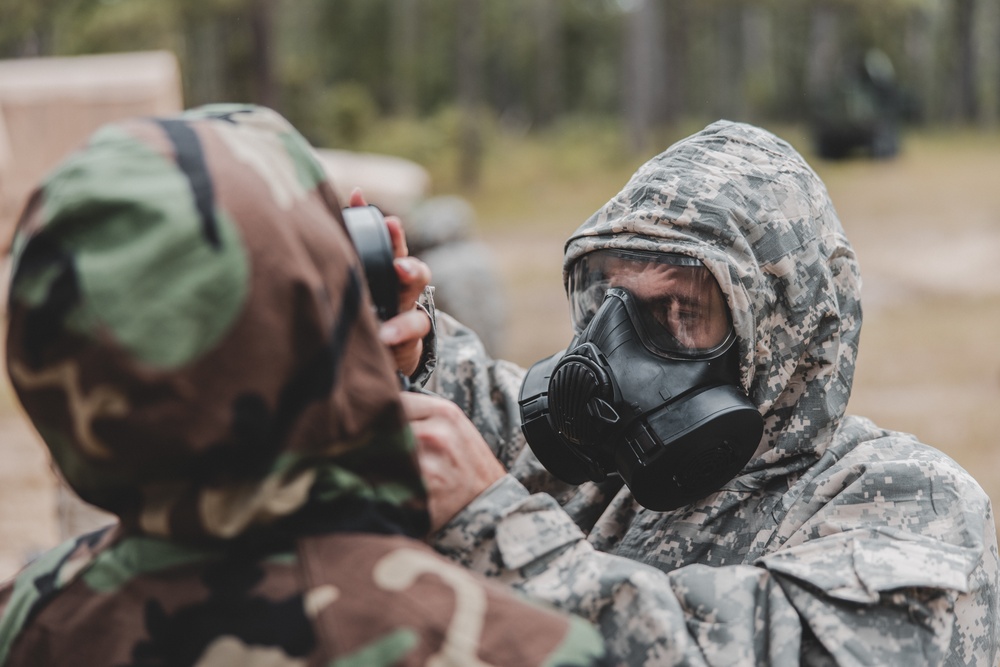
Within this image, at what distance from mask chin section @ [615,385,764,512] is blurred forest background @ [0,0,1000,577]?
522 cm

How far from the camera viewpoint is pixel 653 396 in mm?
2029

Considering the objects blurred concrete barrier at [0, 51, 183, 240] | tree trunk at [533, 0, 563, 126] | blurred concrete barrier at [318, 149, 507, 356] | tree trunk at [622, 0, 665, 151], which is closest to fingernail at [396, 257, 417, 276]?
blurred concrete barrier at [318, 149, 507, 356]

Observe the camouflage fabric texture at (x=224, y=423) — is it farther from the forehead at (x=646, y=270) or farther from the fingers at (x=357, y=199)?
the forehead at (x=646, y=270)

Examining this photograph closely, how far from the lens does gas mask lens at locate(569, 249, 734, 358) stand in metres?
2.06

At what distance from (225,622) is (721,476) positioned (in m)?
1.13

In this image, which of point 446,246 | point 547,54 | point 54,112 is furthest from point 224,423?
point 547,54

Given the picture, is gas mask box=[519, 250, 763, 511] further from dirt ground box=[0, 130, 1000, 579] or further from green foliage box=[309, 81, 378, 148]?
green foliage box=[309, 81, 378, 148]

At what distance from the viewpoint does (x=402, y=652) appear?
3.70ft

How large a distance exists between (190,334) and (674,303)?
1226mm

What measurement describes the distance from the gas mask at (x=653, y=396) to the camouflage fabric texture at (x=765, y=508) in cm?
6

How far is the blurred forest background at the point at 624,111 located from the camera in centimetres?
1016

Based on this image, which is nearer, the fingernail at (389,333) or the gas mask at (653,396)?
the fingernail at (389,333)

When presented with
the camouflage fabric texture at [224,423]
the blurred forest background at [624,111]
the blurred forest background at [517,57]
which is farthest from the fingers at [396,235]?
the blurred forest background at [517,57]

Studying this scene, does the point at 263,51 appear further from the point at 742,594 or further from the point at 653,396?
the point at 742,594
